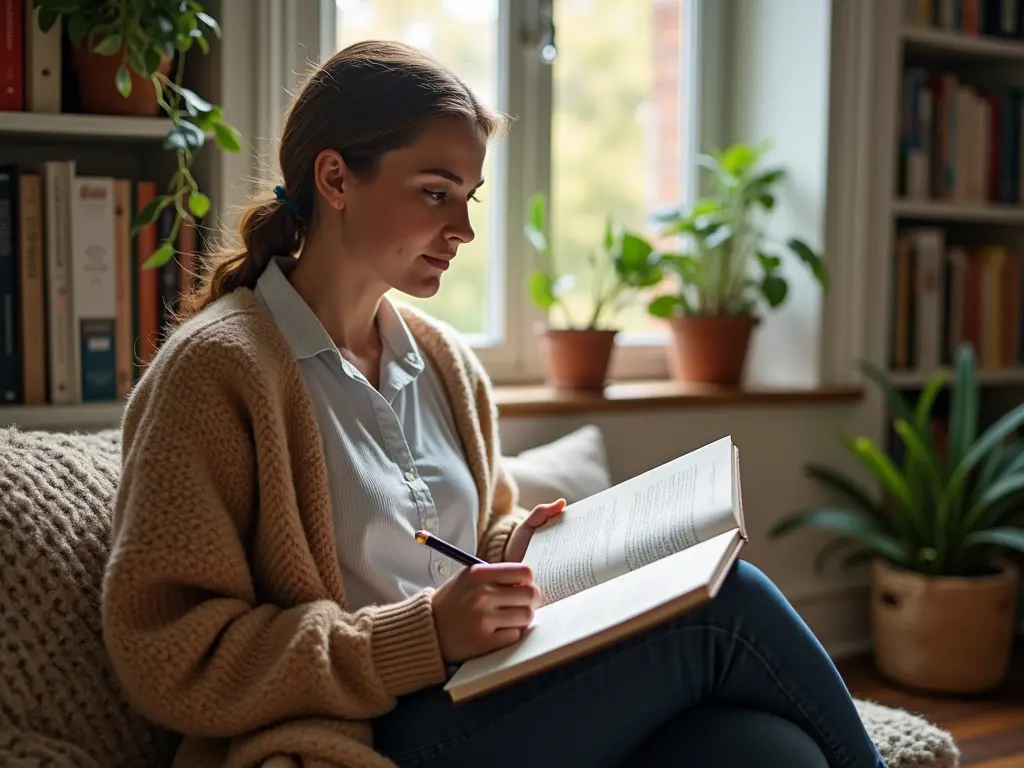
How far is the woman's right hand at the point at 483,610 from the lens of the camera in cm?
105

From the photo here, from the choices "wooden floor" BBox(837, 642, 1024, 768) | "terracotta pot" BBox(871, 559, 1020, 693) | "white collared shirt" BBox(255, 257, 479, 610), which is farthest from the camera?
"terracotta pot" BBox(871, 559, 1020, 693)

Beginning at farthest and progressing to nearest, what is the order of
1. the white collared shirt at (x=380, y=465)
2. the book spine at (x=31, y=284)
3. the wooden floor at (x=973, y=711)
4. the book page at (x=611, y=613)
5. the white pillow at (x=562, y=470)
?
1. the wooden floor at (x=973, y=711)
2. the white pillow at (x=562, y=470)
3. the book spine at (x=31, y=284)
4. the white collared shirt at (x=380, y=465)
5. the book page at (x=611, y=613)

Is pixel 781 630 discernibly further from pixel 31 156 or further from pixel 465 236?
pixel 31 156

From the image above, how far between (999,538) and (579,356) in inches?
33.9

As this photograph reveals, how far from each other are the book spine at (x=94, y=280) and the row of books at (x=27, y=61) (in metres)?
0.12

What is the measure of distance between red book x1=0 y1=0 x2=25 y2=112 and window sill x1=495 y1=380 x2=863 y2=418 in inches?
36.1

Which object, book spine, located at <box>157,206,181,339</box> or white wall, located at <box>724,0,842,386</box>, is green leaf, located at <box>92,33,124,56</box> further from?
white wall, located at <box>724,0,842,386</box>

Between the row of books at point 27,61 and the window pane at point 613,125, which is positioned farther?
the window pane at point 613,125

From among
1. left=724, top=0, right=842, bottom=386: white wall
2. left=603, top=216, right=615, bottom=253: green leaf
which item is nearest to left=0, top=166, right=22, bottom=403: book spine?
left=603, top=216, right=615, bottom=253: green leaf

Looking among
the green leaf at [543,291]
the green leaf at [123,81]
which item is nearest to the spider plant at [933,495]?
the green leaf at [543,291]

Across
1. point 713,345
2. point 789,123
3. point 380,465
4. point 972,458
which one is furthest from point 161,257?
point 972,458

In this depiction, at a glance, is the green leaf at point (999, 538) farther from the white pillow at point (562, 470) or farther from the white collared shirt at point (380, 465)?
the white collared shirt at point (380, 465)

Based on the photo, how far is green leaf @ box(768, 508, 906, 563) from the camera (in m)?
2.25

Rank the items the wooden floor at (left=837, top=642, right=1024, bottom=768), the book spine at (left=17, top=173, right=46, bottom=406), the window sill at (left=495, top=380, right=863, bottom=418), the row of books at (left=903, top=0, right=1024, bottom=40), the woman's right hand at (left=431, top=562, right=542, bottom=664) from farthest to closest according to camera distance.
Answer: the row of books at (left=903, top=0, right=1024, bottom=40) < the window sill at (left=495, top=380, right=863, bottom=418) < the wooden floor at (left=837, top=642, right=1024, bottom=768) < the book spine at (left=17, top=173, right=46, bottom=406) < the woman's right hand at (left=431, top=562, right=542, bottom=664)
